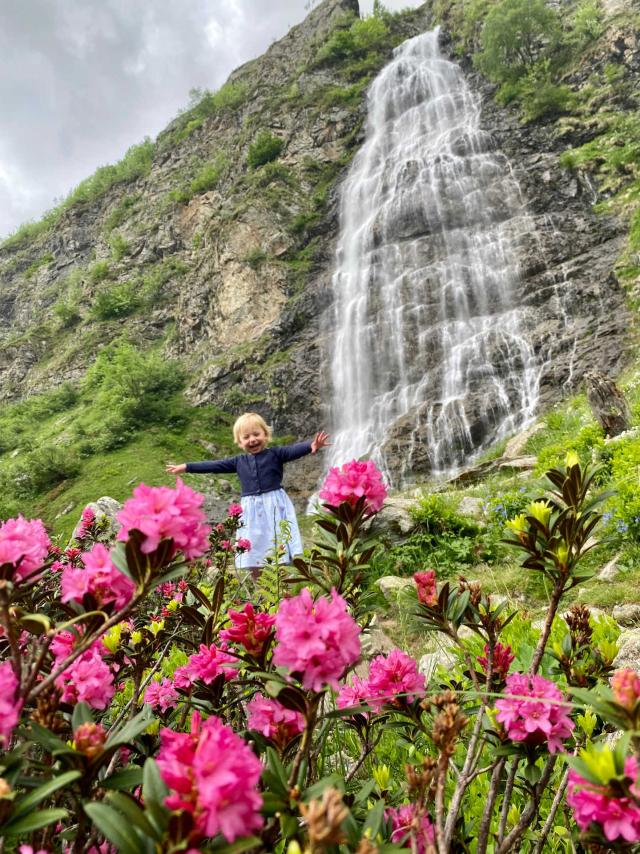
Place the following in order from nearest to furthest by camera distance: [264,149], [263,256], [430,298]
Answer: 1. [430,298]
2. [263,256]
3. [264,149]

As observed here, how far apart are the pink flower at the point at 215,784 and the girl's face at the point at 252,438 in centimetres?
377

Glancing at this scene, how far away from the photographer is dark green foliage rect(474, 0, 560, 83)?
17.5 meters

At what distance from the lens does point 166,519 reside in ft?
2.55

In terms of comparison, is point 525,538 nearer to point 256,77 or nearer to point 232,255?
point 232,255

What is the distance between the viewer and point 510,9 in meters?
17.6

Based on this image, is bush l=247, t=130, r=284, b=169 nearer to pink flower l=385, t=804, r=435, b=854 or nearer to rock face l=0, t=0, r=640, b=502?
rock face l=0, t=0, r=640, b=502

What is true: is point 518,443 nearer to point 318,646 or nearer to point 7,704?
point 318,646

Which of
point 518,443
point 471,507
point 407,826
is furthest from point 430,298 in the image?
point 407,826

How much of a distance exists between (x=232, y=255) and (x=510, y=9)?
1335cm

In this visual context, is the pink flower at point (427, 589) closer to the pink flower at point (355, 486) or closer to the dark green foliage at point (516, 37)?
the pink flower at point (355, 486)

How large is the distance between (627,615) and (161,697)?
2830mm

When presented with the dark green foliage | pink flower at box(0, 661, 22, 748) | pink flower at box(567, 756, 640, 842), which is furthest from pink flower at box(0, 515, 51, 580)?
the dark green foliage

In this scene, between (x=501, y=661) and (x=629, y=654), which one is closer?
(x=501, y=661)

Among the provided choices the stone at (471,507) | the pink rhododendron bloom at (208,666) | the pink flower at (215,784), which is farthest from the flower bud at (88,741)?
the stone at (471,507)
